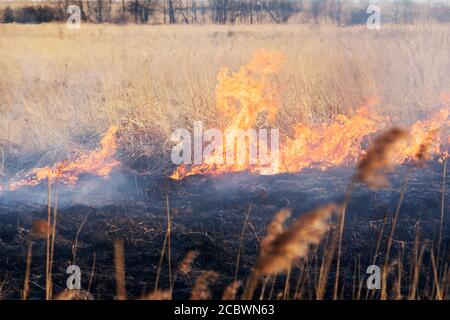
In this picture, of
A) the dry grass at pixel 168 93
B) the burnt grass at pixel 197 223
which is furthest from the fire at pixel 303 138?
the dry grass at pixel 168 93

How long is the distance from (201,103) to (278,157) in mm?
2031

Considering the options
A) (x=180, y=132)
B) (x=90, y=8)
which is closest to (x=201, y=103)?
(x=180, y=132)

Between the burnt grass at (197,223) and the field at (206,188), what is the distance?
0.02m

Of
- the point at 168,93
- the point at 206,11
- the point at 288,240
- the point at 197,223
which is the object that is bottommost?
the point at 197,223

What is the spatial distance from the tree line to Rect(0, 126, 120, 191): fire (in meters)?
20.4

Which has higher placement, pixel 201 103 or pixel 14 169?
pixel 201 103

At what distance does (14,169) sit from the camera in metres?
8.16

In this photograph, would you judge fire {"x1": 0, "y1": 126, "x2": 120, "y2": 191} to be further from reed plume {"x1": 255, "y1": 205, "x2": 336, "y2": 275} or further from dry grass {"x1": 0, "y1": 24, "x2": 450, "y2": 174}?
reed plume {"x1": 255, "y1": 205, "x2": 336, "y2": 275}

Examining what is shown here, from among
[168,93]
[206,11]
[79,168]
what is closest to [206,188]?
[79,168]

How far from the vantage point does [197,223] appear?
20.4ft

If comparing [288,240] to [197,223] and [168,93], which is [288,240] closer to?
[197,223]

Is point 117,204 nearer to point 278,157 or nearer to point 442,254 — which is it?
point 278,157

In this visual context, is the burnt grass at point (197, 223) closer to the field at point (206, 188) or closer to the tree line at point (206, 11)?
the field at point (206, 188)

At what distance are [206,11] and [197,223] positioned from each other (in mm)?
28838
